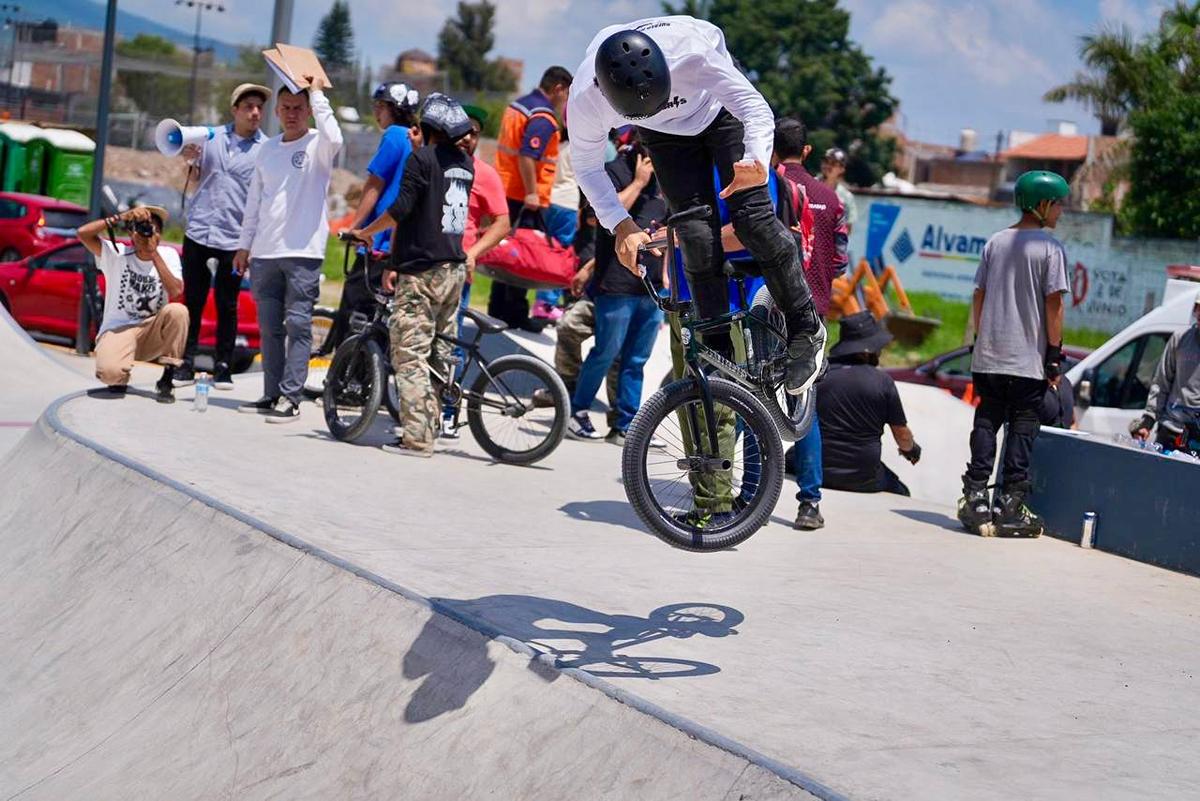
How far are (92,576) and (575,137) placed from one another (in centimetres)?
310

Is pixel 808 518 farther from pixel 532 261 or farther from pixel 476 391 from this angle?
pixel 532 261

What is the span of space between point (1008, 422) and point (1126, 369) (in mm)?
4671

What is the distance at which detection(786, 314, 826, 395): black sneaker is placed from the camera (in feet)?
17.9

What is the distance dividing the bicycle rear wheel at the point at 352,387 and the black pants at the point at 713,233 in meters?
4.02

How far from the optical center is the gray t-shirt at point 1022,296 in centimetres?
799

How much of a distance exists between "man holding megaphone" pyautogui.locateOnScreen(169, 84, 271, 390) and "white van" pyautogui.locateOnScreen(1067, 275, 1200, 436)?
6.80 meters

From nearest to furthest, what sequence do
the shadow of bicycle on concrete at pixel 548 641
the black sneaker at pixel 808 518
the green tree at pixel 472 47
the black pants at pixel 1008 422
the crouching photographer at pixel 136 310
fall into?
1. the shadow of bicycle on concrete at pixel 548 641
2. the black sneaker at pixel 808 518
3. the black pants at pixel 1008 422
4. the crouching photographer at pixel 136 310
5. the green tree at pixel 472 47

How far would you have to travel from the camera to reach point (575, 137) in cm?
533

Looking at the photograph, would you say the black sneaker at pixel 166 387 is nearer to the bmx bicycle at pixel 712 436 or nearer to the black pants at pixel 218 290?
the black pants at pixel 218 290

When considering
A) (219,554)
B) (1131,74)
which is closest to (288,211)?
(219,554)

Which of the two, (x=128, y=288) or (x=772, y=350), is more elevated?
(x=772, y=350)

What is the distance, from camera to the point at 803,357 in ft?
18.0

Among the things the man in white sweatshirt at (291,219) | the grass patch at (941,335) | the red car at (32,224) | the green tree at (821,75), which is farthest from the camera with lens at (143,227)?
the green tree at (821,75)

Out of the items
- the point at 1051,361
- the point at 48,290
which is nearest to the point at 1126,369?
the point at 1051,361
